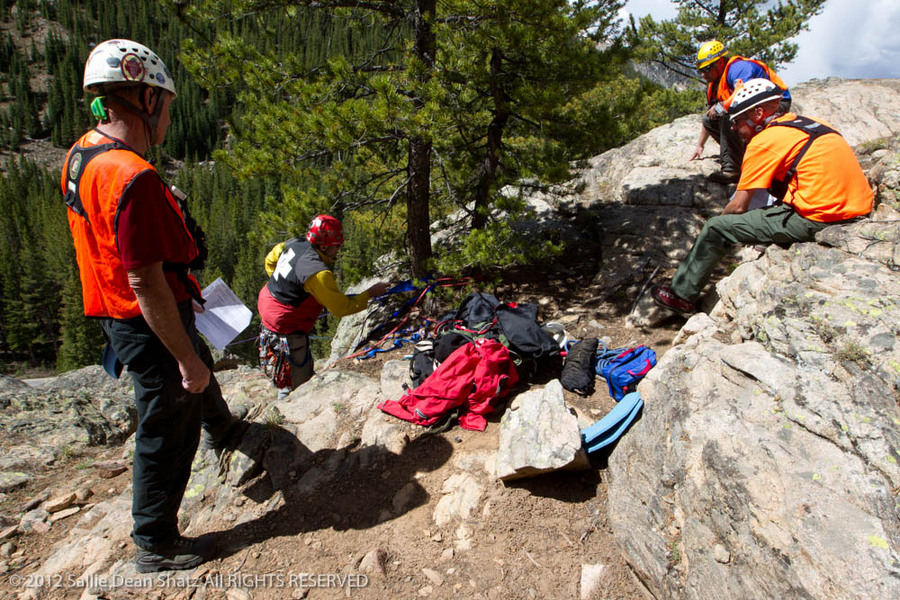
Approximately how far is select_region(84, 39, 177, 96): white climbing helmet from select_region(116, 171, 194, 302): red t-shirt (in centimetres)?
50

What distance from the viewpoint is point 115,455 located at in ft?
16.6

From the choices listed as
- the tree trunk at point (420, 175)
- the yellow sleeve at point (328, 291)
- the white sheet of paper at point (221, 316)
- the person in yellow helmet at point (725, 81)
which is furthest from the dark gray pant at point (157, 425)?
the person in yellow helmet at point (725, 81)

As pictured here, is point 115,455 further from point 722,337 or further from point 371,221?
point 722,337

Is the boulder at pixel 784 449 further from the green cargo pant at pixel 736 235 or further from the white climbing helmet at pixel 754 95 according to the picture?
the white climbing helmet at pixel 754 95

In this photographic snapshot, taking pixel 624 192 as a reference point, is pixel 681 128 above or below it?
above

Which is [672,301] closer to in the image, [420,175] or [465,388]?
[465,388]

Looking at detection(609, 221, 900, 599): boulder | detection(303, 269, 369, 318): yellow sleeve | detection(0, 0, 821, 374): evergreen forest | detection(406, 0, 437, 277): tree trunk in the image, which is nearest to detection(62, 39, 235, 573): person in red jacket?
detection(303, 269, 369, 318): yellow sleeve

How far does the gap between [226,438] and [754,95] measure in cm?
554

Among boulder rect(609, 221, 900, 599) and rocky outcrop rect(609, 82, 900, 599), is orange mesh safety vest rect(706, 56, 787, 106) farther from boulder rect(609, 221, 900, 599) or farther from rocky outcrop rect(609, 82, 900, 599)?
boulder rect(609, 221, 900, 599)

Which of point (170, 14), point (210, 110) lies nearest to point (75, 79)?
point (210, 110)

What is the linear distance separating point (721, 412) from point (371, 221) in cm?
536

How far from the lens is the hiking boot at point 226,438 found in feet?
13.9

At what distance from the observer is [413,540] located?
3365 millimetres

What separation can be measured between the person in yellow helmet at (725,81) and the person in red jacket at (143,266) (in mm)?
6073
